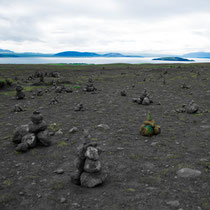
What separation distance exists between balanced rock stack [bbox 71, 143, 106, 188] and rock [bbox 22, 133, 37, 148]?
401 centimetres

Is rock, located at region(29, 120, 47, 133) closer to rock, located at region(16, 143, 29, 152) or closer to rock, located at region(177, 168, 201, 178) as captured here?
rock, located at region(16, 143, 29, 152)

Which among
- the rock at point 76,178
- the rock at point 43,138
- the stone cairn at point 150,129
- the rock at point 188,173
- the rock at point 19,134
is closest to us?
the rock at point 76,178

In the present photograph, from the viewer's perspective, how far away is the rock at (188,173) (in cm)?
731

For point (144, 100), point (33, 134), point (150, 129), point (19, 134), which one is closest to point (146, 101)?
point (144, 100)

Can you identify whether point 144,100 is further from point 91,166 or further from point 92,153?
point 91,166

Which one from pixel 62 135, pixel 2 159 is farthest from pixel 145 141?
pixel 2 159

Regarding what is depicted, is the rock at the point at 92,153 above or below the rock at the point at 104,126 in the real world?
above

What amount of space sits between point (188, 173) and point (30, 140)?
7.51 m

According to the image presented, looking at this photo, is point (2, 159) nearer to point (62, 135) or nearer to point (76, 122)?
point (62, 135)

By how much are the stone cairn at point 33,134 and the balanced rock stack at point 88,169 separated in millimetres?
3956

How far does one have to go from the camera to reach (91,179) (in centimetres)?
704

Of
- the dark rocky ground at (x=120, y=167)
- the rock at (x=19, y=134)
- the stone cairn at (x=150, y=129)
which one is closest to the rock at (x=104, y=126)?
the dark rocky ground at (x=120, y=167)

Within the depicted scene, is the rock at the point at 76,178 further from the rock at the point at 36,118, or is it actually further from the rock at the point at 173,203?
the rock at the point at 36,118

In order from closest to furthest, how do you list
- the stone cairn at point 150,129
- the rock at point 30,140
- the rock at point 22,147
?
the rock at point 22,147 → the rock at point 30,140 → the stone cairn at point 150,129
